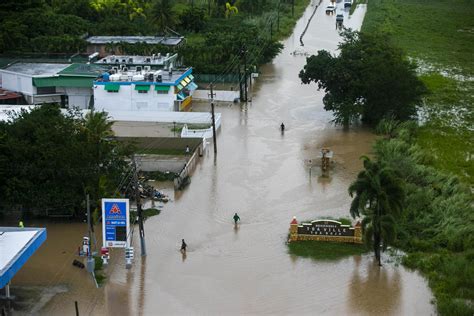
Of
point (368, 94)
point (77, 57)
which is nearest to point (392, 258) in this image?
point (368, 94)

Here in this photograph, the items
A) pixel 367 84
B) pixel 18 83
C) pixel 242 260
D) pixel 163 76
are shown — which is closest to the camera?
pixel 242 260

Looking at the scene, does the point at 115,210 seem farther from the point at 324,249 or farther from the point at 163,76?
the point at 163,76

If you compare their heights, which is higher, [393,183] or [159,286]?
[393,183]

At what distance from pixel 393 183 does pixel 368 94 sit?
2327cm

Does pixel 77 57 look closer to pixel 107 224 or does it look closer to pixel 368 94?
pixel 368 94

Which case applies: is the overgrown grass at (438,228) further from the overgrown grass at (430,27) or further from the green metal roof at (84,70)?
the overgrown grass at (430,27)

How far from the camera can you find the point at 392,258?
37250 millimetres

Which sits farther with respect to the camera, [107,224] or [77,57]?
[77,57]

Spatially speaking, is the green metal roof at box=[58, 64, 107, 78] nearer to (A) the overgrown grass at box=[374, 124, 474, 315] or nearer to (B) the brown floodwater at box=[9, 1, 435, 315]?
(B) the brown floodwater at box=[9, 1, 435, 315]

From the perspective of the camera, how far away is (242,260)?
1467 inches

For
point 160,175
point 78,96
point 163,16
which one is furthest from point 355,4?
point 160,175

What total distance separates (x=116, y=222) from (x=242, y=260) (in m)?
5.85

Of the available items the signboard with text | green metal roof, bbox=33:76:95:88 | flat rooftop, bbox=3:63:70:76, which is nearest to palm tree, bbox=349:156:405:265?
the signboard with text

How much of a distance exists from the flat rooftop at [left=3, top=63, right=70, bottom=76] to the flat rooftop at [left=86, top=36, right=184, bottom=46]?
35.2 ft
